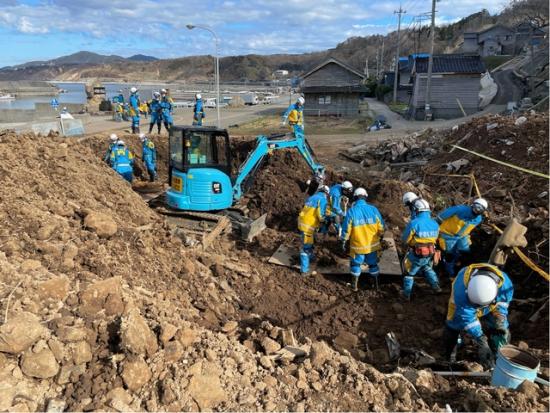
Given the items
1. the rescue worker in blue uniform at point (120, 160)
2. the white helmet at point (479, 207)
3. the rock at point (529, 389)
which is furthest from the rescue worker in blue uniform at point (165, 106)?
the rock at point (529, 389)

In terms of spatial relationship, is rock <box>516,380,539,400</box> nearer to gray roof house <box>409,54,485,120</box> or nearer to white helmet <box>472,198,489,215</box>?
white helmet <box>472,198,489,215</box>

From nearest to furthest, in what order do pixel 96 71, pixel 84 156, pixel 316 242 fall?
pixel 316 242 → pixel 84 156 → pixel 96 71

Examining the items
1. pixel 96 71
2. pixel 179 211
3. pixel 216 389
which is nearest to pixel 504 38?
pixel 179 211

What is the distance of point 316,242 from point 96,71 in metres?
197

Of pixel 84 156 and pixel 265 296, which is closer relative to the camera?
pixel 265 296

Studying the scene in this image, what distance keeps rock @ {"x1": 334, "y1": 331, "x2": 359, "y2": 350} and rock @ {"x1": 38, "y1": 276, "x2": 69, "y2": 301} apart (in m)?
3.65

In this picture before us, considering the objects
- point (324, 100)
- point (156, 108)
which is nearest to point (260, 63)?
point (324, 100)

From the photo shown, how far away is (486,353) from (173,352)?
3.63 meters

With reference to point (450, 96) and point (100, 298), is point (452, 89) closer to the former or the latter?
point (450, 96)

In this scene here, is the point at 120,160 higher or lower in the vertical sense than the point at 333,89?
lower

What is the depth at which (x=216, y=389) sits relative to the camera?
3695 mm

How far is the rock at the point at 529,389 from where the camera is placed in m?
3.71

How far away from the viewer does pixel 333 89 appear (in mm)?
35938

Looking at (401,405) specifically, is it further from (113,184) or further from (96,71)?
(96,71)
